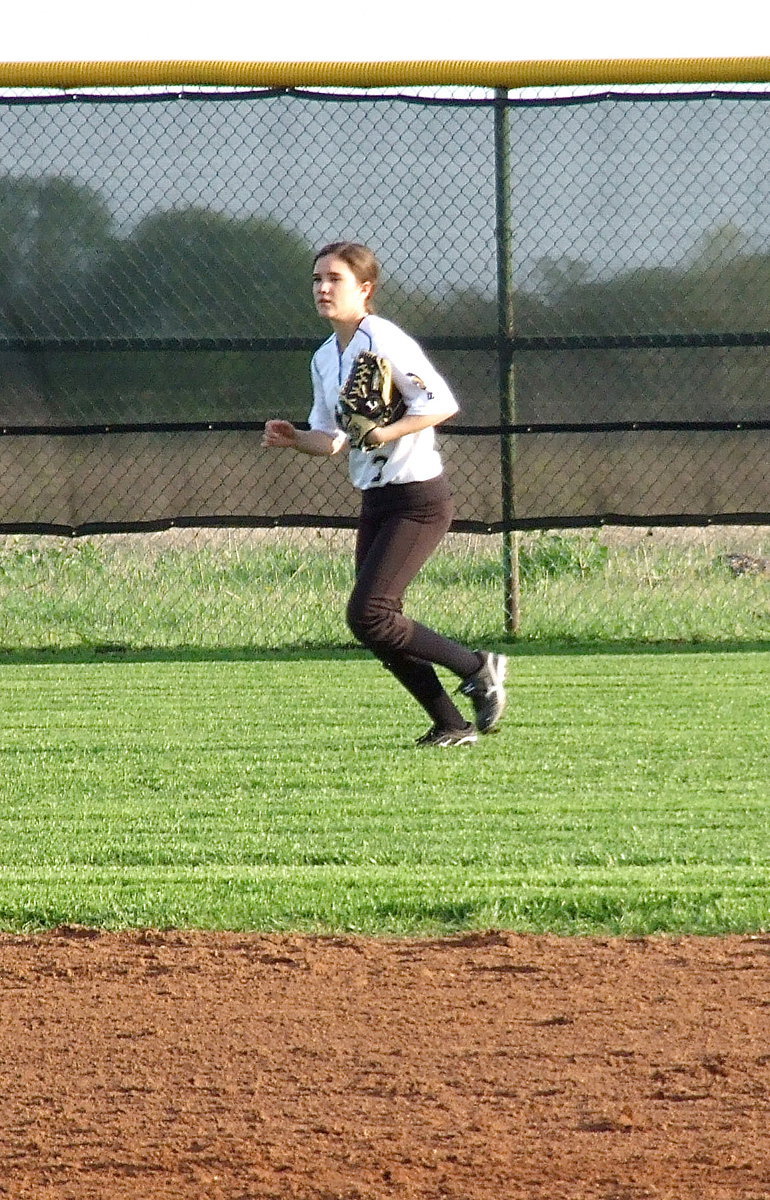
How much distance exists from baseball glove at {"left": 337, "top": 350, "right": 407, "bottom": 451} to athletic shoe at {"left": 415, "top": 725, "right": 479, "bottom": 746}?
111 centimetres

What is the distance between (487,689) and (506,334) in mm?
3082

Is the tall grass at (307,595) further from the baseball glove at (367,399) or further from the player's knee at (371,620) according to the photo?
the baseball glove at (367,399)

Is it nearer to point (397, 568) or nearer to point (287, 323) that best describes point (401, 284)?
point (287, 323)

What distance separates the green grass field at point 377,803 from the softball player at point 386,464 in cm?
42

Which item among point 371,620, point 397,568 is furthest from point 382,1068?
point 397,568

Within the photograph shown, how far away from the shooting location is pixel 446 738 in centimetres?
591

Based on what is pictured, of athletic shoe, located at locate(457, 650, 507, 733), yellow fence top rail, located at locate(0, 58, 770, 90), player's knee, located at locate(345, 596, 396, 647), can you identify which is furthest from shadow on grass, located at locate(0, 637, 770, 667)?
yellow fence top rail, located at locate(0, 58, 770, 90)

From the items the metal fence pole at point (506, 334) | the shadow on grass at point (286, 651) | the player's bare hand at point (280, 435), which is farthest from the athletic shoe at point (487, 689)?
the metal fence pole at point (506, 334)

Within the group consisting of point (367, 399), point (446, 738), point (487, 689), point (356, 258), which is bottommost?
point (446, 738)

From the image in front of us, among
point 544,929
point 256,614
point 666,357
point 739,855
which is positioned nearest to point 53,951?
point 544,929

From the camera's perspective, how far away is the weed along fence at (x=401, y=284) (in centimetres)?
848

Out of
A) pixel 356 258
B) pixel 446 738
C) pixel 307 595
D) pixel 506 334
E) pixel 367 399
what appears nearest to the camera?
pixel 367 399

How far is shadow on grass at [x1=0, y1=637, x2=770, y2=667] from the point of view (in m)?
8.30

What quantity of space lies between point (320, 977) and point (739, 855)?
1.45 meters
